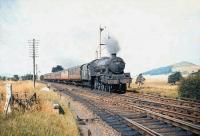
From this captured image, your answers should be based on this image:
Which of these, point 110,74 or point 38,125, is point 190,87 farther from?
point 38,125

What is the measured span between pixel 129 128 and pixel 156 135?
77.0 inches

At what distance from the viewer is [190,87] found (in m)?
24.0

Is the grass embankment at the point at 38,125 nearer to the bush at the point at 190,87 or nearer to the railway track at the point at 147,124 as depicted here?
the railway track at the point at 147,124

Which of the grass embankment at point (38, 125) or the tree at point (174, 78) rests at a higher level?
the tree at point (174, 78)

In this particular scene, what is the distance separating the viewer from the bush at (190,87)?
23.5 m

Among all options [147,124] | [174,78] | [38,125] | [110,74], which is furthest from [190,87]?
[174,78]

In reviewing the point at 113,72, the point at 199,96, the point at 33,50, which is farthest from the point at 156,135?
the point at 33,50

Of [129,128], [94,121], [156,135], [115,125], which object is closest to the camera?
[156,135]

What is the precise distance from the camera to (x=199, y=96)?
23.4m

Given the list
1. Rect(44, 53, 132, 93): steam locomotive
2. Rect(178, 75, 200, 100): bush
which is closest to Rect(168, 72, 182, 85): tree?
Rect(44, 53, 132, 93): steam locomotive

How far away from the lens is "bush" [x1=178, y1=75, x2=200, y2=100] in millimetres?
23516

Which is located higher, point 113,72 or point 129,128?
point 113,72

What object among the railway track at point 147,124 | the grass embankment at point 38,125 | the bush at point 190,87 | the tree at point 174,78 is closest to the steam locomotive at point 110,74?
the bush at point 190,87

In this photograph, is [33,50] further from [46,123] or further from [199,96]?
[46,123]
